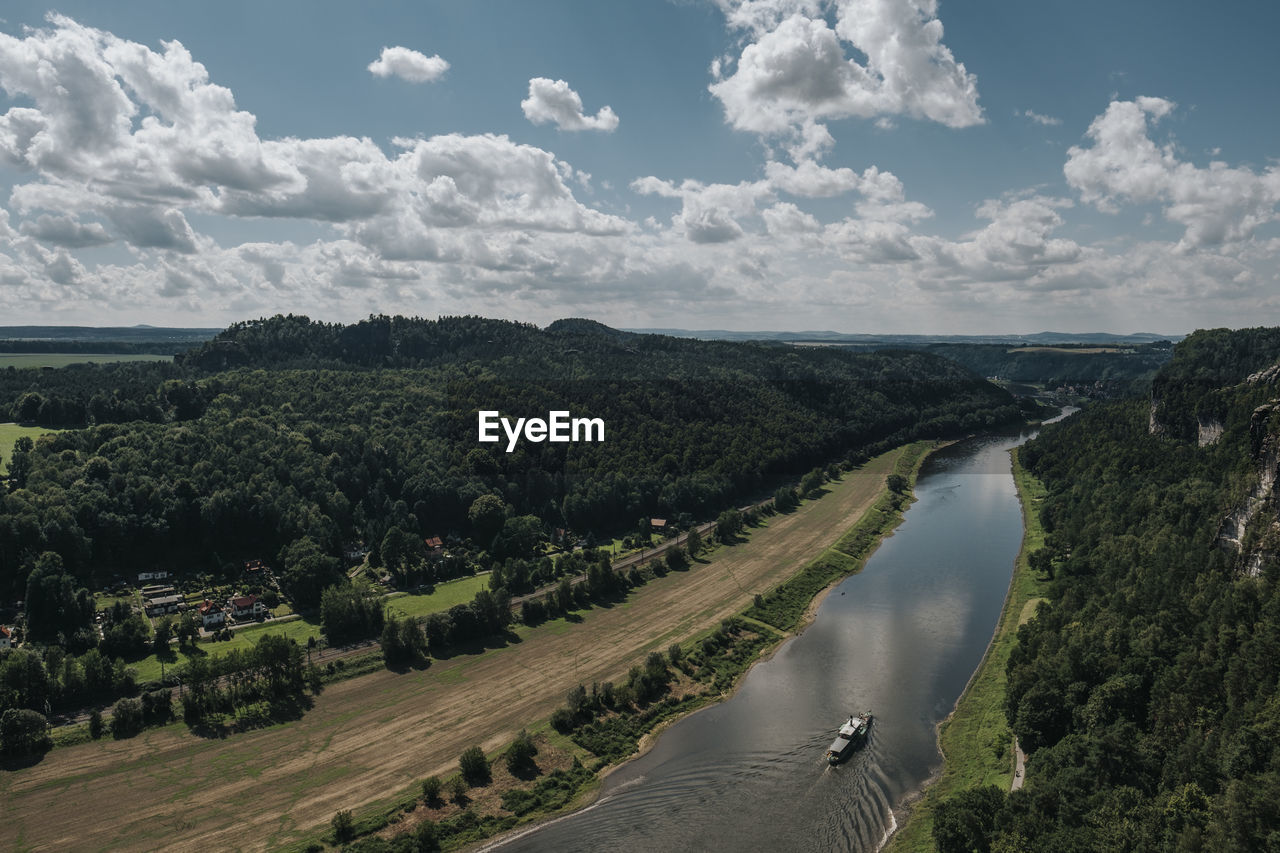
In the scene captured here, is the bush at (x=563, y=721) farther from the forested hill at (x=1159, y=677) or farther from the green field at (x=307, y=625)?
the forested hill at (x=1159, y=677)

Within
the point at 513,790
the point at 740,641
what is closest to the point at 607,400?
the point at 740,641

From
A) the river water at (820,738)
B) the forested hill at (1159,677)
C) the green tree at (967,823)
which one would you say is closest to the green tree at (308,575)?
the river water at (820,738)

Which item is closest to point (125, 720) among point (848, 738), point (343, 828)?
point (343, 828)

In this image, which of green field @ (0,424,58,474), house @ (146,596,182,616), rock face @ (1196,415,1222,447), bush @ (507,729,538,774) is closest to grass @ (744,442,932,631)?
bush @ (507,729,538,774)

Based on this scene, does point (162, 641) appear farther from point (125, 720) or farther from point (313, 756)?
point (313, 756)

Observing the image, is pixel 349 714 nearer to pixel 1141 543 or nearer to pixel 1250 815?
pixel 1250 815
